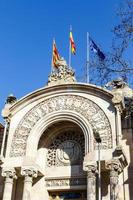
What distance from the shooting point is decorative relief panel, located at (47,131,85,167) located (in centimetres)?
2091

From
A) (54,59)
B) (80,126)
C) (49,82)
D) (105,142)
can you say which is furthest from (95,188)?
(54,59)

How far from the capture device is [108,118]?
65.1ft

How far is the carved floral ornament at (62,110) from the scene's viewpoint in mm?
19925

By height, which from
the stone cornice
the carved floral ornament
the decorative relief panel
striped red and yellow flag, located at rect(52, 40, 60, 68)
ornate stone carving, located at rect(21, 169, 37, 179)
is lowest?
ornate stone carving, located at rect(21, 169, 37, 179)

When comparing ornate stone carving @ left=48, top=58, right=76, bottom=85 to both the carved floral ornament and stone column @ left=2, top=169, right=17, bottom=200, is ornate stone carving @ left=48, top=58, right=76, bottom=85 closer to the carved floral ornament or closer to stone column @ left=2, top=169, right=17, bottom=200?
the carved floral ornament

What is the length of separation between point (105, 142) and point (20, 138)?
5317 millimetres

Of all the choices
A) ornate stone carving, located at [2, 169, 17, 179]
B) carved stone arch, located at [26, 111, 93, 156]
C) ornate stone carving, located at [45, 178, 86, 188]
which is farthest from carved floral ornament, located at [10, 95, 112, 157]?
ornate stone carving, located at [45, 178, 86, 188]

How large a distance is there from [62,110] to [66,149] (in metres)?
2.45

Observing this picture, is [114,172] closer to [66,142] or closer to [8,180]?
[66,142]

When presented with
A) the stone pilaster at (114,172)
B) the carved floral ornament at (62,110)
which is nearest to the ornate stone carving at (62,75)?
the carved floral ornament at (62,110)

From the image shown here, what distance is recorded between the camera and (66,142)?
21672 millimetres

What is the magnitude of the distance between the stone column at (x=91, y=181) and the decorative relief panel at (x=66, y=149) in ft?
8.19

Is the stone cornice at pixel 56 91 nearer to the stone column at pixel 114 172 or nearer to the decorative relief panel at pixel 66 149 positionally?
the decorative relief panel at pixel 66 149

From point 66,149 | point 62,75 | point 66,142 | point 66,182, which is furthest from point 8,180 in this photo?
point 62,75
